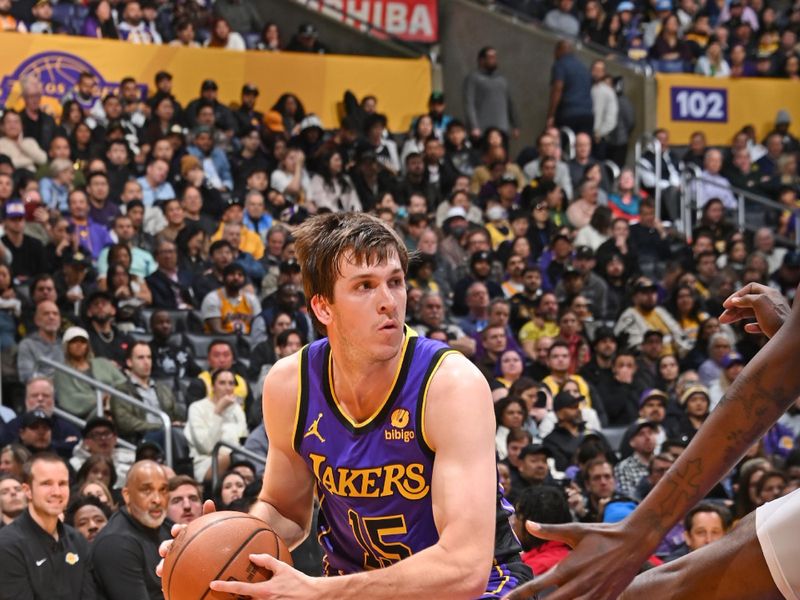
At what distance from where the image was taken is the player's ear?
414cm

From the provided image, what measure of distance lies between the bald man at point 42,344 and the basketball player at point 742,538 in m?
8.03

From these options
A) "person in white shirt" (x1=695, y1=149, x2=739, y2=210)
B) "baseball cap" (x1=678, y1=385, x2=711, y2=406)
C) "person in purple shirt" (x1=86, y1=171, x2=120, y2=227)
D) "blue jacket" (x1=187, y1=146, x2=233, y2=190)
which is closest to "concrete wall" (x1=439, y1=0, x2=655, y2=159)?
"person in white shirt" (x1=695, y1=149, x2=739, y2=210)

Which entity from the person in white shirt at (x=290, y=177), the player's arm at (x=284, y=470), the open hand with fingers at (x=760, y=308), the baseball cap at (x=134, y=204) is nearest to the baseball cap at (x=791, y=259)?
the person in white shirt at (x=290, y=177)

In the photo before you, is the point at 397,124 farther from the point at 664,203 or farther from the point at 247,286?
the point at 247,286

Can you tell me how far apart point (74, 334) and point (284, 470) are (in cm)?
622

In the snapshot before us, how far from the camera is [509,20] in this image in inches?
699

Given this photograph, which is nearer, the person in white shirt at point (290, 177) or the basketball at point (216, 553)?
the basketball at point (216, 553)

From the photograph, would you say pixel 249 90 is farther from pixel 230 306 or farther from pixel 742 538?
pixel 742 538

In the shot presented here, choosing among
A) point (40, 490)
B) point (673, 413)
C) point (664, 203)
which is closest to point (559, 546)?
point (40, 490)

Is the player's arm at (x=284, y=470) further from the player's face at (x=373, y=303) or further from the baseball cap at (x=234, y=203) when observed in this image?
the baseball cap at (x=234, y=203)

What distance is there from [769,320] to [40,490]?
4.80 metres

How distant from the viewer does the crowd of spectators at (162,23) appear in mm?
14758

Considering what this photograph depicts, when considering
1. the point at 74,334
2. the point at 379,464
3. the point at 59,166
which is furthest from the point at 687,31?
the point at 379,464

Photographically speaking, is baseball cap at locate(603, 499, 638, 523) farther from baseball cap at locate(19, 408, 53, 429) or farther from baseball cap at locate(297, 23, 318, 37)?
baseball cap at locate(297, 23, 318, 37)
